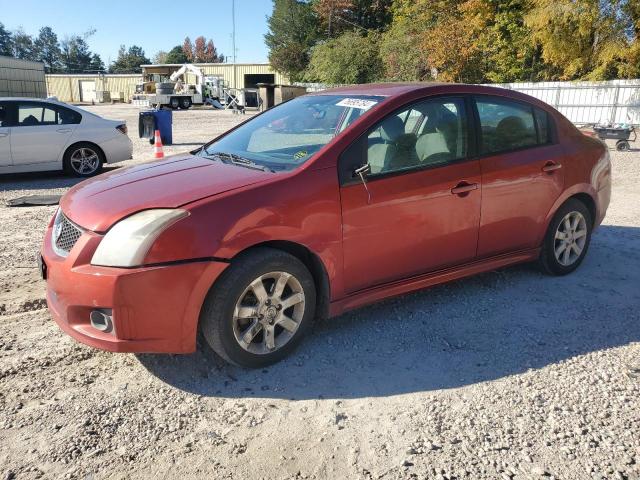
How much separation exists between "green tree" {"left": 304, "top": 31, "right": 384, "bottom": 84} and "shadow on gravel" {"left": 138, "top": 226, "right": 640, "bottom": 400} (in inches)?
1605

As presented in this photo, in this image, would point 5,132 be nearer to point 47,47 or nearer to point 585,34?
point 585,34

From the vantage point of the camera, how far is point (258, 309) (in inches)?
128

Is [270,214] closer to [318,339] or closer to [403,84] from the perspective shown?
[318,339]

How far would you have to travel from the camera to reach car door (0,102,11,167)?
30.8ft

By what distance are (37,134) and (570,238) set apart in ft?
28.7

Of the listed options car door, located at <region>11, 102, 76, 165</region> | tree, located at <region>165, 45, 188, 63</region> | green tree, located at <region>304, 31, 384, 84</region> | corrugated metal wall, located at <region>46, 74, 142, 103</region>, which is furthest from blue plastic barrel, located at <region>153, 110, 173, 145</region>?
tree, located at <region>165, 45, 188, 63</region>

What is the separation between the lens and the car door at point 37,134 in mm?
9523

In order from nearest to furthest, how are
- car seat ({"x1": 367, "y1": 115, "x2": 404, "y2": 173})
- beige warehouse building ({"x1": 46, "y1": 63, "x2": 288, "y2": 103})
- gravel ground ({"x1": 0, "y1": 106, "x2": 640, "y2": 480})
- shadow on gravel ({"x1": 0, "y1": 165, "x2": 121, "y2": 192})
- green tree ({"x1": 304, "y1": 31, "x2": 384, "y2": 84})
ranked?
gravel ground ({"x1": 0, "y1": 106, "x2": 640, "y2": 480}) → car seat ({"x1": 367, "y1": 115, "x2": 404, "y2": 173}) → shadow on gravel ({"x1": 0, "y1": 165, "x2": 121, "y2": 192}) → green tree ({"x1": 304, "y1": 31, "x2": 384, "y2": 84}) → beige warehouse building ({"x1": 46, "y1": 63, "x2": 288, "y2": 103})

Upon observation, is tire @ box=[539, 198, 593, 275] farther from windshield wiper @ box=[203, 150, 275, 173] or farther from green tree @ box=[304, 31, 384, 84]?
green tree @ box=[304, 31, 384, 84]

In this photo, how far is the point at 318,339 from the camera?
12.4 ft

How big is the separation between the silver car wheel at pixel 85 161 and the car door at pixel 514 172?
8138mm

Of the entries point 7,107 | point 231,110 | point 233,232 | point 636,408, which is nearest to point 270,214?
point 233,232

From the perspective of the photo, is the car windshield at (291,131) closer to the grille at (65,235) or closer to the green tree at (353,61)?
the grille at (65,235)

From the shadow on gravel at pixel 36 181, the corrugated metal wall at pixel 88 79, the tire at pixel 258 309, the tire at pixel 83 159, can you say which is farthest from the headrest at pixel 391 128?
the corrugated metal wall at pixel 88 79
